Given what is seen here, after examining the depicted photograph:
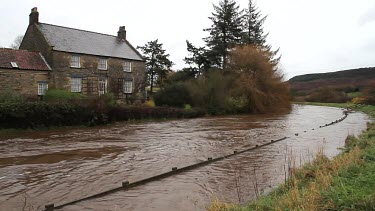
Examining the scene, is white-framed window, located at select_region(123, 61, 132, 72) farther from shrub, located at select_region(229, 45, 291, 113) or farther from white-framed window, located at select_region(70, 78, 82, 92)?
shrub, located at select_region(229, 45, 291, 113)

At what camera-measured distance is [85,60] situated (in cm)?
3491

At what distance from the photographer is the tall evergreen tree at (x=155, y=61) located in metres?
51.5

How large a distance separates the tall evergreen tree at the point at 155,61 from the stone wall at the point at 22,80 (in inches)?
853

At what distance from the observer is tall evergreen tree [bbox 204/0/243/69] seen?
44956 mm

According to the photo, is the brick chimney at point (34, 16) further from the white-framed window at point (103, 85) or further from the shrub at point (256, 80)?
the shrub at point (256, 80)

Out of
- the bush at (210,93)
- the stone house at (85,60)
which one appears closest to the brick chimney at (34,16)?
the stone house at (85,60)

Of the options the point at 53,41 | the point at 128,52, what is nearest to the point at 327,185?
the point at 53,41

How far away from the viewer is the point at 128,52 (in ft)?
134

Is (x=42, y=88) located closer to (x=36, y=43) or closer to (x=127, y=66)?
(x=36, y=43)

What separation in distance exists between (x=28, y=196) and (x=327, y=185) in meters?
6.59

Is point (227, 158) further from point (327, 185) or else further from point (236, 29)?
point (236, 29)

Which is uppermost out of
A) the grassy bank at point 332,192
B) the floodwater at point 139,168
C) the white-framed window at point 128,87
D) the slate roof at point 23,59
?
the slate roof at point 23,59

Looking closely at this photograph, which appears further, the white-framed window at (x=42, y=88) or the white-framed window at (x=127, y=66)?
the white-framed window at (x=127, y=66)

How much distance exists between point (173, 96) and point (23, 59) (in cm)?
1489
